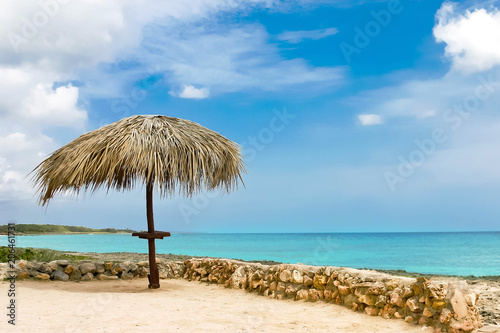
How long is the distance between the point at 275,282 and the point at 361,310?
1.54m

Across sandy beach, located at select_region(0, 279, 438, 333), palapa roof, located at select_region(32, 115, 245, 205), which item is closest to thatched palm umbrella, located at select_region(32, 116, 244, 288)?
palapa roof, located at select_region(32, 115, 245, 205)

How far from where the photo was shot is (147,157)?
6434mm

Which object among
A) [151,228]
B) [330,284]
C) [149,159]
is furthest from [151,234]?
[330,284]

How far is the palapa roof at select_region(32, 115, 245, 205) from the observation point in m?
6.49

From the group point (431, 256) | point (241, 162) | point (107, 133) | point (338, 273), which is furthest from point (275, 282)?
point (431, 256)

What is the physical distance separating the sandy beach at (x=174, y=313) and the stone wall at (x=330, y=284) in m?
0.16

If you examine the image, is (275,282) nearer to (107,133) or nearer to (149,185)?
(149,185)

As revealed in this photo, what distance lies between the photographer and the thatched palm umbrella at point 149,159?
21.3 feet

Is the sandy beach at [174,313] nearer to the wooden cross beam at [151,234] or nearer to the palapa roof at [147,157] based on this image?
the wooden cross beam at [151,234]

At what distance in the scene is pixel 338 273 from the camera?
5.93 m

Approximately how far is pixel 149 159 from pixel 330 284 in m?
3.10

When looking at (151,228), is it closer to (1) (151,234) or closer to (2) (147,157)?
(1) (151,234)

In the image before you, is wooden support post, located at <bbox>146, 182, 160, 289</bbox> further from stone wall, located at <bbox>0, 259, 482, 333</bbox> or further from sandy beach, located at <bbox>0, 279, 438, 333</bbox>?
stone wall, located at <bbox>0, 259, 482, 333</bbox>

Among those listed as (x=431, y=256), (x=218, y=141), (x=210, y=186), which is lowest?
(x=431, y=256)
